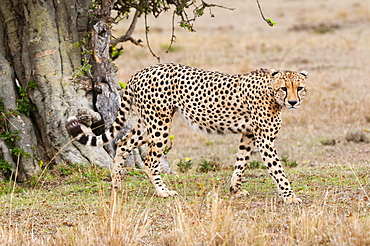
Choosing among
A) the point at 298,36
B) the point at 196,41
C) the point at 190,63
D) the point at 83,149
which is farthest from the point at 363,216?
the point at 298,36

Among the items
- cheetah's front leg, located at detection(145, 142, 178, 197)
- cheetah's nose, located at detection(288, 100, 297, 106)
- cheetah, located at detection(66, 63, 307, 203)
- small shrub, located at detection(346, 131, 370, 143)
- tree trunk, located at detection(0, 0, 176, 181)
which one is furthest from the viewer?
small shrub, located at detection(346, 131, 370, 143)

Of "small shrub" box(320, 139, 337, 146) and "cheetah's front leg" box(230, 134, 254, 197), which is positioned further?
"small shrub" box(320, 139, 337, 146)

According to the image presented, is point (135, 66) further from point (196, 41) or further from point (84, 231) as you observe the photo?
point (84, 231)

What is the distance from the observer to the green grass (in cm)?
A: 391

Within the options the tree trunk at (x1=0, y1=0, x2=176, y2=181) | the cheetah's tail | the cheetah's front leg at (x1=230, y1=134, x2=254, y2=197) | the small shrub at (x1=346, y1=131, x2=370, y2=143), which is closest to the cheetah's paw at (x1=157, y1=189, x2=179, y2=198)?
the cheetah's front leg at (x1=230, y1=134, x2=254, y2=197)

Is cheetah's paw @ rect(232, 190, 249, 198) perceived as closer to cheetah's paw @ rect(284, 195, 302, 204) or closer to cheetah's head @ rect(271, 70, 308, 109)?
cheetah's paw @ rect(284, 195, 302, 204)

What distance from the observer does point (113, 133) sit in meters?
6.03

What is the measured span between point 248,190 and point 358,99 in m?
5.85

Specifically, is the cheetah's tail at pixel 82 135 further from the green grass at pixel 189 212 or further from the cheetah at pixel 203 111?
the green grass at pixel 189 212

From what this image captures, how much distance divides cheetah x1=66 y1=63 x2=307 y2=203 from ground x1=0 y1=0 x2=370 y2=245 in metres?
0.30

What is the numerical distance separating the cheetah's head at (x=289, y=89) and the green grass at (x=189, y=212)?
81 cm

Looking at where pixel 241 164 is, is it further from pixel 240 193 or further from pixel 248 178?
pixel 248 178

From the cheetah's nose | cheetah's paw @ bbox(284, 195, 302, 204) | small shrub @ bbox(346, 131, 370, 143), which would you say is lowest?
small shrub @ bbox(346, 131, 370, 143)

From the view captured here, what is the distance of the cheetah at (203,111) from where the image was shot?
550 cm
